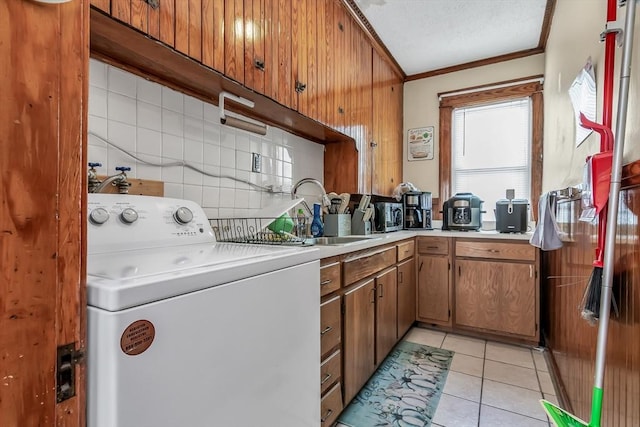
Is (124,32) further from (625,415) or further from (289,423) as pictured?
(625,415)

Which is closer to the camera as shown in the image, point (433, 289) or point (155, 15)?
point (155, 15)

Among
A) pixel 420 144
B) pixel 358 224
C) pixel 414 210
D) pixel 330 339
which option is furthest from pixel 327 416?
pixel 420 144

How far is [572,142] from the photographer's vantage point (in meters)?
1.73

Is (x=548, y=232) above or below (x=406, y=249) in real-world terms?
above

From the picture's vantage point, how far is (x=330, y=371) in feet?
4.51

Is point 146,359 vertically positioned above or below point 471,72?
below

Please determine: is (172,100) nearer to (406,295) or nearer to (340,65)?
(340,65)

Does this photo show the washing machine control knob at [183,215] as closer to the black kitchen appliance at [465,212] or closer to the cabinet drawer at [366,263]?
the cabinet drawer at [366,263]

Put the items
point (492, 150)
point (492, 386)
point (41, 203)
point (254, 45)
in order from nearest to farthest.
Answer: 1. point (41, 203)
2. point (254, 45)
3. point (492, 386)
4. point (492, 150)

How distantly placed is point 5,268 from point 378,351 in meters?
1.83

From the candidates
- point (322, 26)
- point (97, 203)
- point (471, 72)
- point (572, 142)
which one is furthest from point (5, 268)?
point (471, 72)

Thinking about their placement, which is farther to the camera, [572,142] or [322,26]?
[322,26]

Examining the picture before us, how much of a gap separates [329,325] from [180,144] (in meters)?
1.08

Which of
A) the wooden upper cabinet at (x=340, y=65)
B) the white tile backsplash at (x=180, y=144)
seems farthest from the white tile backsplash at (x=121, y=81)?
the wooden upper cabinet at (x=340, y=65)
